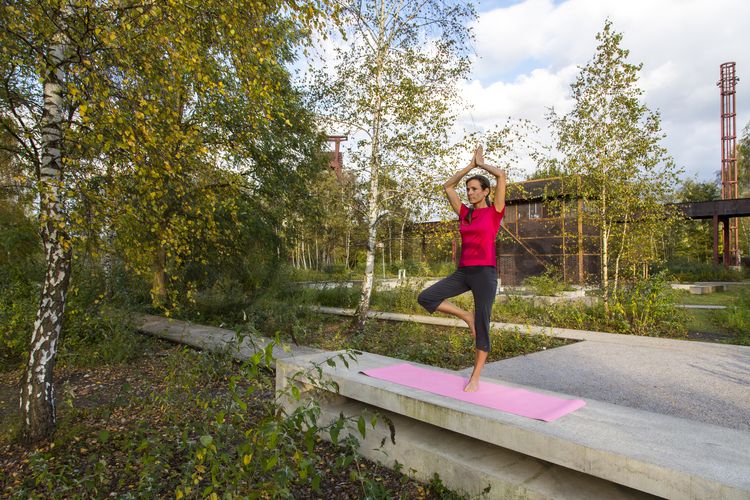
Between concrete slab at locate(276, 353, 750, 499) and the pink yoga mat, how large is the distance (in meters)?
0.09

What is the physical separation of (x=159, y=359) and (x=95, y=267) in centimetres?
250

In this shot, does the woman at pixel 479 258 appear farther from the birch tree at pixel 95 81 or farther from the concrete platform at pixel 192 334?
the concrete platform at pixel 192 334

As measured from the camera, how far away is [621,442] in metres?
2.20

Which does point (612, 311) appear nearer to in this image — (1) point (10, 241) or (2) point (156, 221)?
(2) point (156, 221)

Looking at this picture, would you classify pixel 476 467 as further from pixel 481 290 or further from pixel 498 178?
pixel 498 178

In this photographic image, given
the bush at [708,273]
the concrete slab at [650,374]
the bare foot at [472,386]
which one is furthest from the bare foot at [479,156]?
the bush at [708,273]

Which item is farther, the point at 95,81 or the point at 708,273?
the point at 708,273

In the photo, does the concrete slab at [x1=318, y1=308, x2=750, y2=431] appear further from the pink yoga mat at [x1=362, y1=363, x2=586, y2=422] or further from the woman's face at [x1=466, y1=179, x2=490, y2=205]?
the woman's face at [x1=466, y1=179, x2=490, y2=205]

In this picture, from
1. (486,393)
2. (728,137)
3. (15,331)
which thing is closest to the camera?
(486,393)

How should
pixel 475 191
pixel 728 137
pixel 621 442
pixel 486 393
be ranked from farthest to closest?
pixel 728 137, pixel 475 191, pixel 486 393, pixel 621 442

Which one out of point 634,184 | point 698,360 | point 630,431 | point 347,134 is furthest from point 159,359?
point 634,184

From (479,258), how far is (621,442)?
1.52m

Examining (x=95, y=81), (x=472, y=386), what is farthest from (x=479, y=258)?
(x=95, y=81)

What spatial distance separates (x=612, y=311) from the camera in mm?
8492
